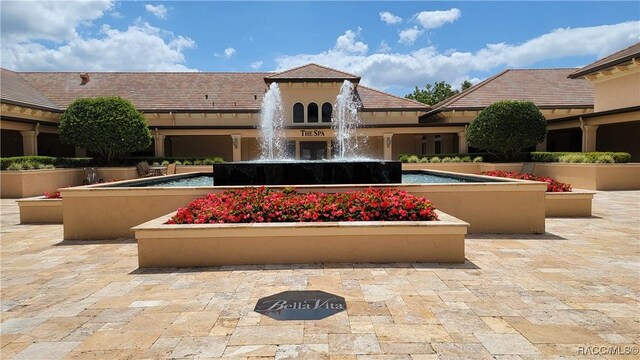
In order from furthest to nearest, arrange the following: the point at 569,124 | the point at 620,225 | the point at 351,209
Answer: the point at 569,124 < the point at 620,225 < the point at 351,209

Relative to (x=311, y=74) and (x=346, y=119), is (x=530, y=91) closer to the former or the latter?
(x=346, y=119)

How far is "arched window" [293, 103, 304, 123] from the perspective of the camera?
28.8 metres

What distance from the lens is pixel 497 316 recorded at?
4.31 m

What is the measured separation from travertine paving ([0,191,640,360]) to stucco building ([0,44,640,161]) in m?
21.0

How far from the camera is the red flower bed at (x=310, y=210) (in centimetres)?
686

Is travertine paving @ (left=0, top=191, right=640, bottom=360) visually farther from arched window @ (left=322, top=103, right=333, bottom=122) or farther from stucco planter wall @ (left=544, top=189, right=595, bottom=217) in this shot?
arched window @ (left=322, top=103, right=333, bottom=122)

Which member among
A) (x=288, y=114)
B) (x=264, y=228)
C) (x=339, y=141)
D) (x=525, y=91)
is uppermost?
(x=525, y=91)

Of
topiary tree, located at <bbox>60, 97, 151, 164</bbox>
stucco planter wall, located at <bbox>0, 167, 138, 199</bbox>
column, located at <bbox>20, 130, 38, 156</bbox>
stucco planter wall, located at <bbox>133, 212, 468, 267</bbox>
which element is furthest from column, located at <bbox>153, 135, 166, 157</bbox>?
stucco planter wall, located at <bbox>133, 212, 468, 267</bbox>

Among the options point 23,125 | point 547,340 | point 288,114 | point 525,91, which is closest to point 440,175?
point 547,340

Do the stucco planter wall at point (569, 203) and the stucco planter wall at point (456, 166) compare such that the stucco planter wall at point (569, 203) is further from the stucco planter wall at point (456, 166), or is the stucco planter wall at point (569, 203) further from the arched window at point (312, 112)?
the arched window at point (312, 112)

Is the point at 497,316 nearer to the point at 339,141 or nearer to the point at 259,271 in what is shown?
the point at 259,271

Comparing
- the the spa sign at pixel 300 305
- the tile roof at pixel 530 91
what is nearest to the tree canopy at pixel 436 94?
the tile roof at pixel 530 91

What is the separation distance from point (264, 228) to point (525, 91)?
3048 cm

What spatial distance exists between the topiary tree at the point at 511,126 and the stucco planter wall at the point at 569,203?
456 inches
